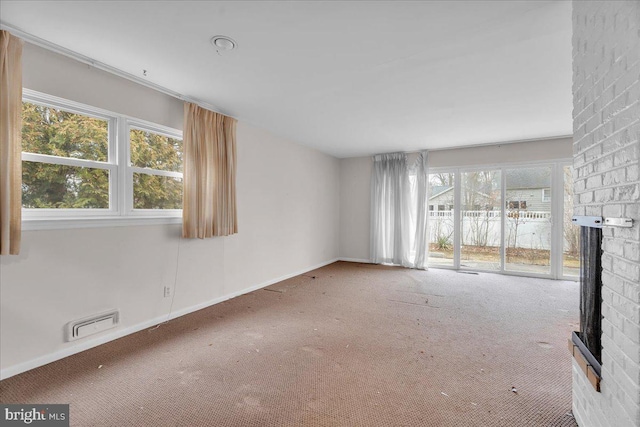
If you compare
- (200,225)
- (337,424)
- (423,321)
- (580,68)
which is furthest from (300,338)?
(580,68)

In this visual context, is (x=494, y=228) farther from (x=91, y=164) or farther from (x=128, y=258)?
(x=91, y=164)

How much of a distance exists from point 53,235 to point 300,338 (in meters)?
2.20

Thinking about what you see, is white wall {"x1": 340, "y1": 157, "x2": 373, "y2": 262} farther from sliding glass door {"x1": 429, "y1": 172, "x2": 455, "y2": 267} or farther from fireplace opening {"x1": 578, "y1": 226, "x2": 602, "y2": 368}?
fireplace opening {"x1": 578, "y1": 226, "x2": 602, "y2": 368}

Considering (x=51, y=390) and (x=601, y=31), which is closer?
(x=601, y=31)

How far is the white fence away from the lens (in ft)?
16.5

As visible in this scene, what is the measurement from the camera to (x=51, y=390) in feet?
6.17

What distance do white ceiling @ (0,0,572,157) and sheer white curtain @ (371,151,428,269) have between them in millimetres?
2161

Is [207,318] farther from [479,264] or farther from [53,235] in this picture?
[479,264]

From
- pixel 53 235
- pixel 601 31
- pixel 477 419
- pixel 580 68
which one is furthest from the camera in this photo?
pixel 53 235

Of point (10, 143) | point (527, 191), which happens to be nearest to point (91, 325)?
point (10, 143)

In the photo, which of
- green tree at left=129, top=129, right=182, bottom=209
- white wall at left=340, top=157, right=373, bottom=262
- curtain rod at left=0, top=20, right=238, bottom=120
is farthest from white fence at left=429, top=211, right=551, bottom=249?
curtain rod at left=0, top=20, right=238, bottom=120

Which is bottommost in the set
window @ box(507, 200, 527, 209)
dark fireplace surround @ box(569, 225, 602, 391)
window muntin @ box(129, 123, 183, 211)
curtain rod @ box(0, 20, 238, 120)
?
dark fireplace surround @ box(569, 225, 602, 391)

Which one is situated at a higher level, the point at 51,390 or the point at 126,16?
the point at 126,16

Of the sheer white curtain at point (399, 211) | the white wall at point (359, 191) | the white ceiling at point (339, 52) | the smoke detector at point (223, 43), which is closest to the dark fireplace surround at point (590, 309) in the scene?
the white ceiling at point (339, 52)
